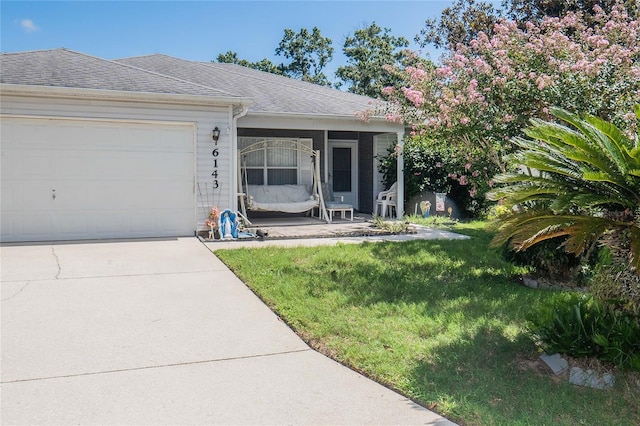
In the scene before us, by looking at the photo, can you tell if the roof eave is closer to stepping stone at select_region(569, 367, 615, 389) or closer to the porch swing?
the porch swing

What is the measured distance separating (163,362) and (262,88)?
11.0 metres

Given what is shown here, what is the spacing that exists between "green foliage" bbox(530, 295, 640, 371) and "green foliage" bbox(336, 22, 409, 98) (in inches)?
1218

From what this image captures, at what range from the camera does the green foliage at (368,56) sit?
1357 inches

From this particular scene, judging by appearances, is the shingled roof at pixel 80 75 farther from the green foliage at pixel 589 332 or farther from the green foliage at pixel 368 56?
the green foliage at pixel 368 56

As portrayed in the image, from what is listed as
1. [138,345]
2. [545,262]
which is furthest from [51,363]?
[545,262]

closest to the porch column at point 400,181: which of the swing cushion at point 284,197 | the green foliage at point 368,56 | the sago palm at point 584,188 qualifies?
the swing cushion at point 284,197

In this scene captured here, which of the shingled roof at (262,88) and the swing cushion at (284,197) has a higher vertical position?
the shingled roof at (262,88)

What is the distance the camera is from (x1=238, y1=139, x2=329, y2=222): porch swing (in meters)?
12.4

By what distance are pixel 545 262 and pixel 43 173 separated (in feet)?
28.8

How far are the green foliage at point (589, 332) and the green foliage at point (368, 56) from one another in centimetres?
3094

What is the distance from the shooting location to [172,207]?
10.5 meters

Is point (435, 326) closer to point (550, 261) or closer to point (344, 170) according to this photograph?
point (550, 261)

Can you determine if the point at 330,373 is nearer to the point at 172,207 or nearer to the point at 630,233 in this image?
the point at 630,233

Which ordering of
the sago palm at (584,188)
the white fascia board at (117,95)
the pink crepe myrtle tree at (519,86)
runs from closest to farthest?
1. the sago palm at (584,188)
2. the pink crepe myrtle tree at (519,86)
3. the white fascia board at (117,95)
